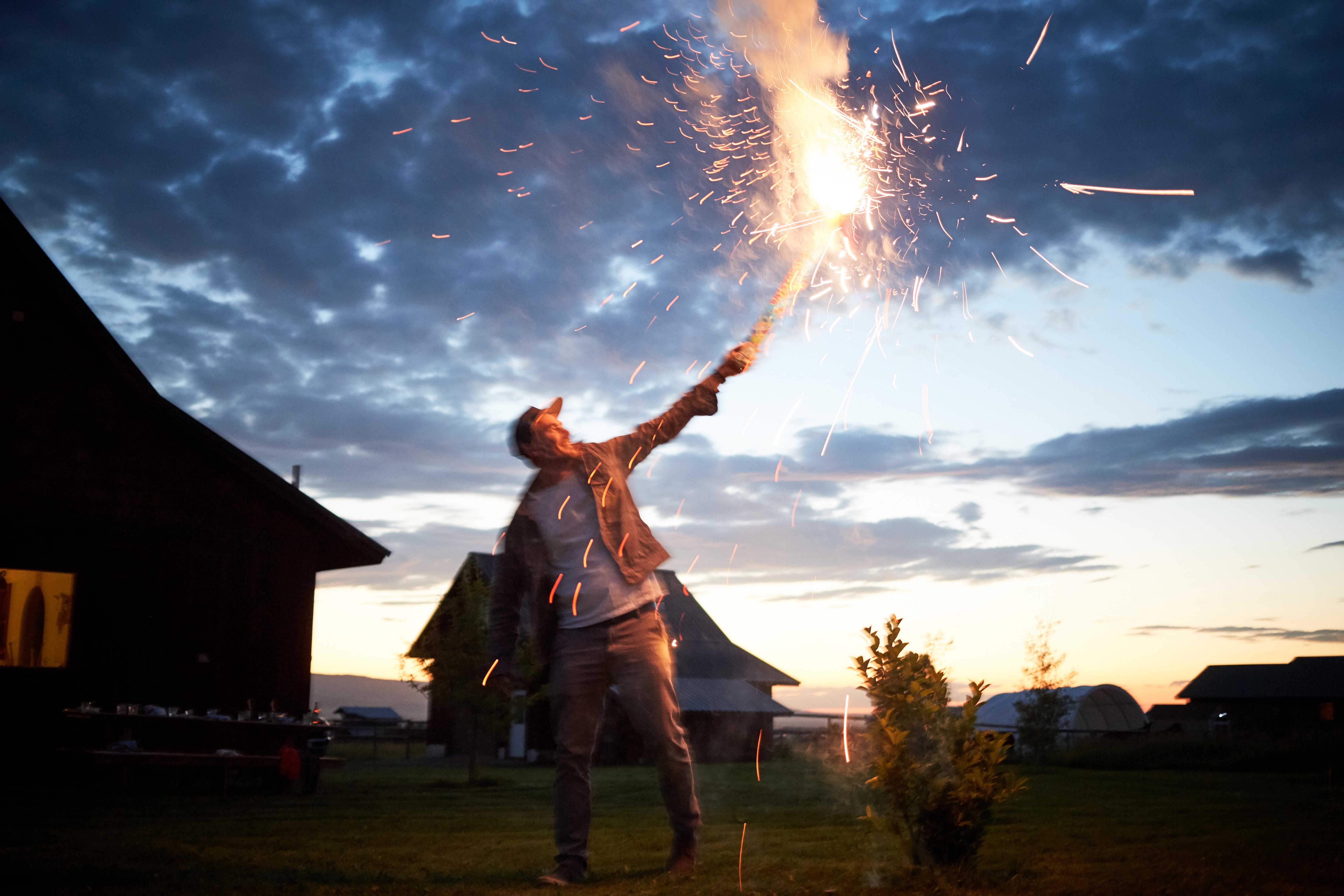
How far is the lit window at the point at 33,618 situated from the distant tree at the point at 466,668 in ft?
21.7

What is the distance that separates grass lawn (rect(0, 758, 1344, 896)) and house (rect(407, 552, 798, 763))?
43.8ft

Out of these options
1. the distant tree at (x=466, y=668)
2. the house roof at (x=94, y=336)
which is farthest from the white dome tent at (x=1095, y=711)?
the house roof at (x=94, y=336)

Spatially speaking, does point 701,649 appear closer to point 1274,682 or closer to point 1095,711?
point 1095,711

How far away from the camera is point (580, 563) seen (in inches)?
177

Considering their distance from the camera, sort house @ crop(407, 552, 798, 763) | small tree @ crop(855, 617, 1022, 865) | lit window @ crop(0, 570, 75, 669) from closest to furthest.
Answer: small tree @ crop(855, 617, 1022, 865)
lit window @ crop(0, 570, 75, 669)
house @ crop(407, 552, 798, 763)

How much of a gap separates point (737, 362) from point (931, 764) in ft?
6.58

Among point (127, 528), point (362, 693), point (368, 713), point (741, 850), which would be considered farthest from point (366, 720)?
point (362, 693)

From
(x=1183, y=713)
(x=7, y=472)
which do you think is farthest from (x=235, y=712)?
(x=1183, y=713)

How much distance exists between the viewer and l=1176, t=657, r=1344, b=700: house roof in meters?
42.7

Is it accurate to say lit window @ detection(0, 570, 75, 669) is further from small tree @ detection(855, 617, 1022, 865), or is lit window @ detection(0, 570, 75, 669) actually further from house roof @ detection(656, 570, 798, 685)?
house roof @ detection(656, 570, 798, 685)

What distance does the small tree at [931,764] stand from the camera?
4.32 m

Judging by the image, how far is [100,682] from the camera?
12.4 meters

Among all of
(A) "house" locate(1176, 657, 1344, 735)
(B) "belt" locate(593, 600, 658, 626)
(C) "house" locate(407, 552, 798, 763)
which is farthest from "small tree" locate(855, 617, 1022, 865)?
(A) "house" locate(1176, 657, 1344, 735)

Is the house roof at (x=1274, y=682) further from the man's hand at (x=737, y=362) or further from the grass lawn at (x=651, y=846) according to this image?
the man's hand at (x=737, y=362)
